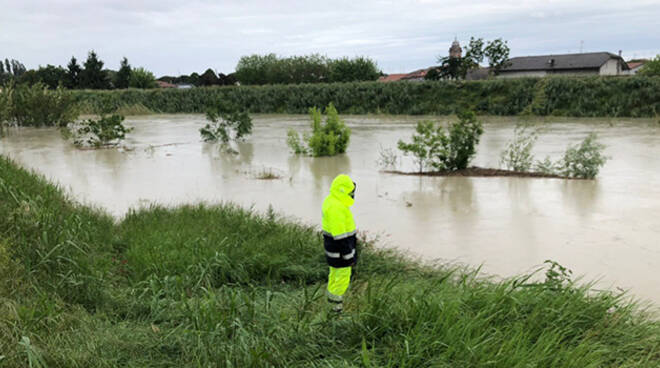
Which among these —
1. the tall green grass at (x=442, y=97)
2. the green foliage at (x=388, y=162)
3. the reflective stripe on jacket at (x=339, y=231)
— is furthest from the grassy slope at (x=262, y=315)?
the tall green grass at (x=442, y=97)

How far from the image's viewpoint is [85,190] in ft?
29.7

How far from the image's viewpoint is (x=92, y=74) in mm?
58844

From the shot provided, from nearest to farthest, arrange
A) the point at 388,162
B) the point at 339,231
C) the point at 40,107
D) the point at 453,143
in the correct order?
the point at 339,231
the point at 453,143
the point at 388,162
the point at 40,107

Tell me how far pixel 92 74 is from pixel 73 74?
368 cm

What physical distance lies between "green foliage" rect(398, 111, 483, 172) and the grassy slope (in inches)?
205

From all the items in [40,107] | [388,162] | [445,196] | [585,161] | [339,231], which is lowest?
[445,196]

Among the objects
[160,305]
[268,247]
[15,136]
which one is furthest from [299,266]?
[15,136]

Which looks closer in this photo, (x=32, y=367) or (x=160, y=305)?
(x=32, y=367)

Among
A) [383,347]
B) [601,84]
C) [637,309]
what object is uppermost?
[601,84]

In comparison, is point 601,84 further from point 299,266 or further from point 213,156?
point 299,266

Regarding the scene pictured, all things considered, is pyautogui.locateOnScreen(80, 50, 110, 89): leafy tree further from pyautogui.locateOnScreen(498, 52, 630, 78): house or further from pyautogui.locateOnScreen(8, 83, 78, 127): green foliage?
pyautogui.locateOnScreen(498, 52, 630, 78): house

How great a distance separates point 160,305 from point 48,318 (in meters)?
0.70

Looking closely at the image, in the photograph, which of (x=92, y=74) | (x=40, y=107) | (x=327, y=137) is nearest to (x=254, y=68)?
(x=92, y=74)

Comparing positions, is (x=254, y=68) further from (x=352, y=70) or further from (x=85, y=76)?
(x=85, y=76)
